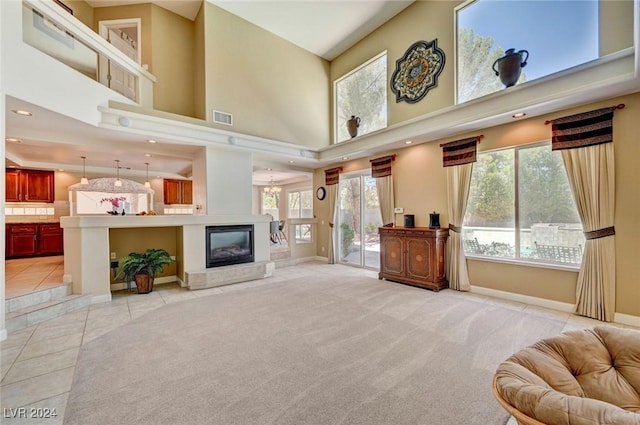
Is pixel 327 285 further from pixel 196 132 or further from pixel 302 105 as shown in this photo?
pixel 302 105

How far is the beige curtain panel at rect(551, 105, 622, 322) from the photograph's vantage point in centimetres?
333

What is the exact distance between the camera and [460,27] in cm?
489

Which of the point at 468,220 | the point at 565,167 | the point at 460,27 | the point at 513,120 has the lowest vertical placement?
the point at 468,220

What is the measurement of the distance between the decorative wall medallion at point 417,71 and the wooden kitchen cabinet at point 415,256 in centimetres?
281

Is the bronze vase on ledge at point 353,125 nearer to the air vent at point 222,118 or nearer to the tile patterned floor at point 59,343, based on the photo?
the air vent at point 222,118

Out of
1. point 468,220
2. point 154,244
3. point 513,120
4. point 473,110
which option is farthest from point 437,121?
point 154,244

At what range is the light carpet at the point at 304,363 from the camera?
6.07 feet

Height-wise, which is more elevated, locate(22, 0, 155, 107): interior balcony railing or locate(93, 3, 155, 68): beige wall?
locate(93, 3, 155, 68): beige wall

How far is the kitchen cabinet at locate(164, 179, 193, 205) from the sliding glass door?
5409 millimetres

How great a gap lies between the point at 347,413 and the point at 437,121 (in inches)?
175

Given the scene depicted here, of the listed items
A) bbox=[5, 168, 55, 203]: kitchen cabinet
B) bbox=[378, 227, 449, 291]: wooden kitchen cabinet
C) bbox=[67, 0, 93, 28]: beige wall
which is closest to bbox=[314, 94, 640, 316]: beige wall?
bbox=[378, 227, 449, 291]: wooden kitchen cabinet

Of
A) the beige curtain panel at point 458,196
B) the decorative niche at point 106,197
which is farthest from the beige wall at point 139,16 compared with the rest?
the beige curtain panel at point 458,196

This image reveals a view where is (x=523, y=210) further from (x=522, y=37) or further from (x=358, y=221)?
(x=358, y=221)

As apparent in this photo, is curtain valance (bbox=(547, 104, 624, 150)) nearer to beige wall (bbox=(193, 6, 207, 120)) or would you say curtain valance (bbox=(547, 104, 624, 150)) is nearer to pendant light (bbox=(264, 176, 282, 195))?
beige wall (bbox=(193, 6, 207, 120))
